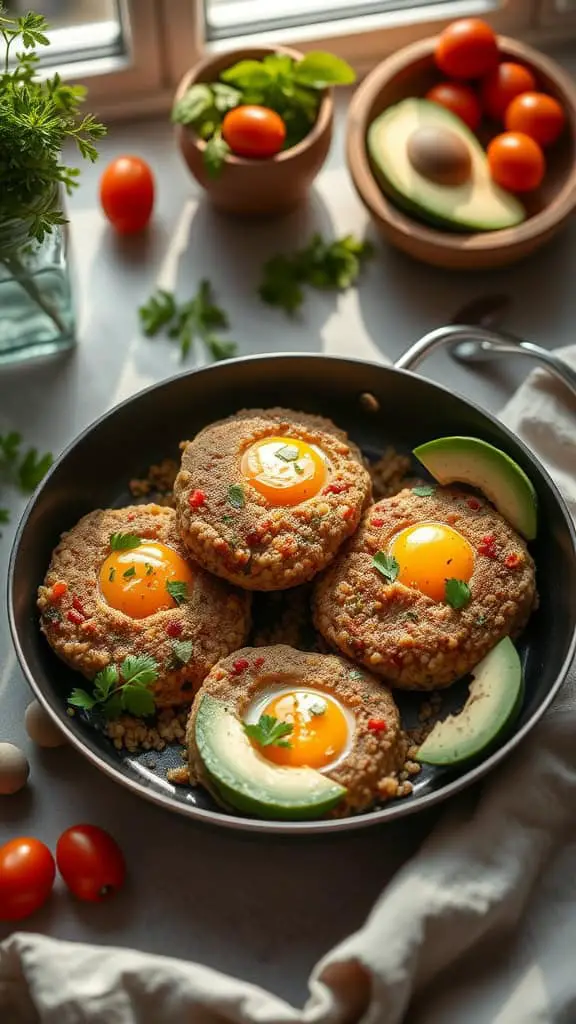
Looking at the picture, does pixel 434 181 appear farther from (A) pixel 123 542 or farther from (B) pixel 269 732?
(B) pixel 269 732

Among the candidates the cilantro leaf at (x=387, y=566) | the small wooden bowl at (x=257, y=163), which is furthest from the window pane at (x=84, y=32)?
the cilantro leaf at (x=387, y=566)

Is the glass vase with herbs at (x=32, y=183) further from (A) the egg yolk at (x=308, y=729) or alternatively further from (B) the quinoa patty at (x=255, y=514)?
(A) the egg yolk at (x=308, y=729)

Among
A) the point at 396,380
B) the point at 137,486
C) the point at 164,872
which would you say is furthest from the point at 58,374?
the point at 164,872

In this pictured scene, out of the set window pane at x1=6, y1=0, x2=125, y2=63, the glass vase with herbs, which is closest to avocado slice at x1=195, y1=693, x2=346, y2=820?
the glass vase with herbs

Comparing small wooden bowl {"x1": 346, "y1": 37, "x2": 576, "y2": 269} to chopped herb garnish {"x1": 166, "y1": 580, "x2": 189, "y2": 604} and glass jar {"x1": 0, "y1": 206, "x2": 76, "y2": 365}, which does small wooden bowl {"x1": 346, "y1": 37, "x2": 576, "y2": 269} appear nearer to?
glass jar {"x1": 0, "y1": 206, "x2": 76, "y2": 365}

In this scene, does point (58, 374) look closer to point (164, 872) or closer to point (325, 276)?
point (325, 276)

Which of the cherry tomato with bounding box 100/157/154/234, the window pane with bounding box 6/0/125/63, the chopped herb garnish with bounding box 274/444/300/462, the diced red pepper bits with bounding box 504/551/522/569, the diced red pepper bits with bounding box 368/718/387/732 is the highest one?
the window pane with bounding box 6/0/125/63
